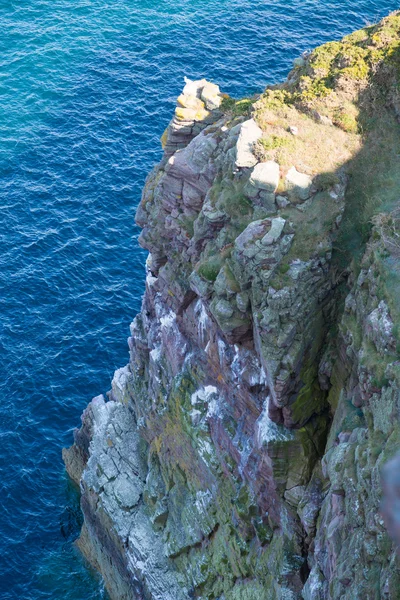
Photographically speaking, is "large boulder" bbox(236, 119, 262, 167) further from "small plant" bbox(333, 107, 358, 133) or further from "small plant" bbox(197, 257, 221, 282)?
"small plant" bbox(197, 257, 221, 282)

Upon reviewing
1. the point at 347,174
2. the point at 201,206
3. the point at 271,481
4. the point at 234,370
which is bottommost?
the point at 271,481

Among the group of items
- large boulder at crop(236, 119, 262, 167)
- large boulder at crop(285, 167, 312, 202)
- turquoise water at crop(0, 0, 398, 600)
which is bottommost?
turquoise water at crop(0, 0, 398, 600)

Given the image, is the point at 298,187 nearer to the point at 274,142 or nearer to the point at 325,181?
the point at 325,181

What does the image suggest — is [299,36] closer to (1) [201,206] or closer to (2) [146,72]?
(2) [146,72]

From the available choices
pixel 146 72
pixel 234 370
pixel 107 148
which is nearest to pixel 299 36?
pixel 146 72

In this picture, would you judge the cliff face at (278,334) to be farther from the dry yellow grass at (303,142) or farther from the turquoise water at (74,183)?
the turquoise water at (74,183)

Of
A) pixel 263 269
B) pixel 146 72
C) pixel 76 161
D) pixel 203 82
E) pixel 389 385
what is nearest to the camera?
pixel 389 385

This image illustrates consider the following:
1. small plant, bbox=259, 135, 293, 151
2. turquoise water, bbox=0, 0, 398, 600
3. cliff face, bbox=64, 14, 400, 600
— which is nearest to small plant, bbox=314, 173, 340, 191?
cliff face, bbox=64, 14, 400, 600

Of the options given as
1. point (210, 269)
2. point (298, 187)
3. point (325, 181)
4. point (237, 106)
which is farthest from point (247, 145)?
point (237, 106)
